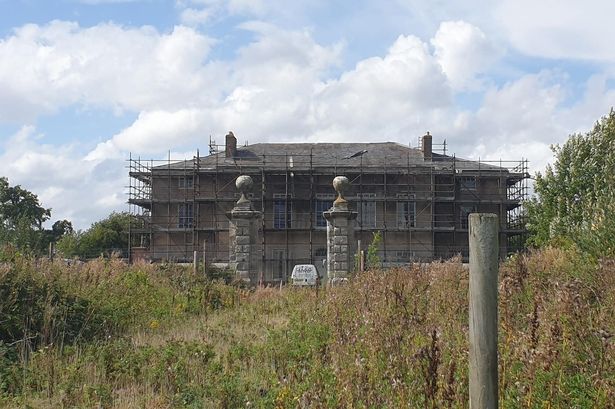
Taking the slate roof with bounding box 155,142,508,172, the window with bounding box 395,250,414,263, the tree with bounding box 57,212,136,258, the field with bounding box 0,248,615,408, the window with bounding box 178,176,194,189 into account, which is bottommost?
the field with bounding box 0,248,615,408

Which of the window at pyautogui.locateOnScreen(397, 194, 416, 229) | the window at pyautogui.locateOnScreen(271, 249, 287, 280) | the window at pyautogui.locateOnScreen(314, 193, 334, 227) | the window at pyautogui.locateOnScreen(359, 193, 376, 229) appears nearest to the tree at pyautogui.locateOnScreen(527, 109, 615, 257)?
the window at pyautogui.locateOnScreen(397, 194, 416, 229)

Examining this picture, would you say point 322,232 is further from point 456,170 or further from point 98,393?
point 98,393

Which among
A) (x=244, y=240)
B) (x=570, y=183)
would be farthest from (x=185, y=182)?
(x=244, y=240)

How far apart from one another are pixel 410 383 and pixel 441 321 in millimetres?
2273

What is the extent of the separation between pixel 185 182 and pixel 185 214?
192cm

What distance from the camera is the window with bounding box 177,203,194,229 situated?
3969 centimetres

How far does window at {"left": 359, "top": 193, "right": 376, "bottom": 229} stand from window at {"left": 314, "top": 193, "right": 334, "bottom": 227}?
73.9 inches

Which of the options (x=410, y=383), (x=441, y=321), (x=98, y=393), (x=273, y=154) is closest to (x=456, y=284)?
(x=441, y=321)

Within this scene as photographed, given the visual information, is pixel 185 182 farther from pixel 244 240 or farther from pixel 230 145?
pixel 244 240

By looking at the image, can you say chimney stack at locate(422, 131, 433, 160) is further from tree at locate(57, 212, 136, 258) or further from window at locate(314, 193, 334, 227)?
tree at locate(57, 212, 136, 258)

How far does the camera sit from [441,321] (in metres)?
7.28

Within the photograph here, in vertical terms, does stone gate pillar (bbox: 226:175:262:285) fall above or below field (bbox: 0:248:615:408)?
above

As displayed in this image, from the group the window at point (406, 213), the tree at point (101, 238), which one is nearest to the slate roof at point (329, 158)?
the window at point (406, 213)

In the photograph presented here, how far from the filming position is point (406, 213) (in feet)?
127
